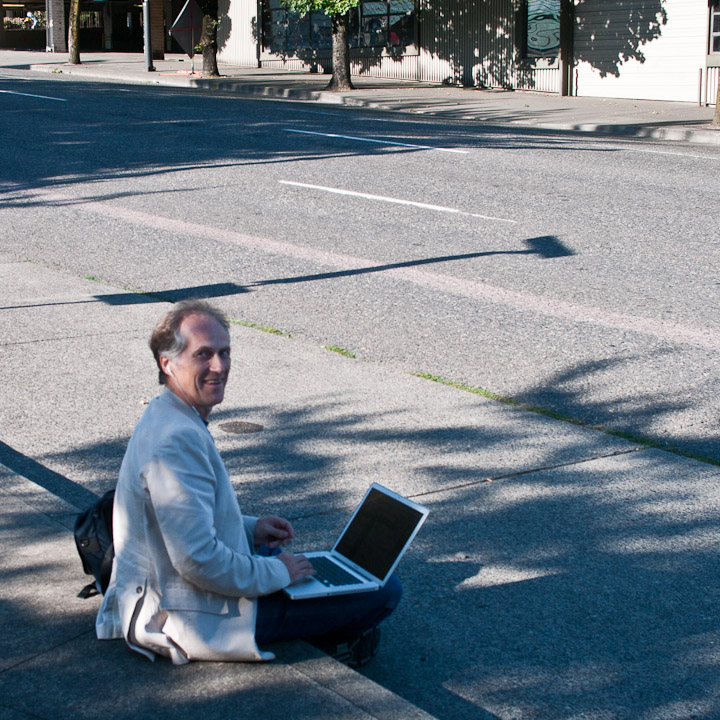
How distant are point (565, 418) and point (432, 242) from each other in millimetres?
4551

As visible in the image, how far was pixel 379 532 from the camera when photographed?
138 inches

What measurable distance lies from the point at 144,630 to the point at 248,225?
26.0 ft

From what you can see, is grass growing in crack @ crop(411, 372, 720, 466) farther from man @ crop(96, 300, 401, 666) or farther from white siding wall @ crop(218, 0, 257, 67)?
white siding wall @ crop(218, 0, 257, 67)

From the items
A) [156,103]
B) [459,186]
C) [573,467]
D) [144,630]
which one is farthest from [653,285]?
[156,103]

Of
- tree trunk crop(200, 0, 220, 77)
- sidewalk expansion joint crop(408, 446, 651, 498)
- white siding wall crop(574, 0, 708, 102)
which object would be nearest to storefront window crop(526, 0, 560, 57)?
white siding wall crop(574, 0, 708, 102)

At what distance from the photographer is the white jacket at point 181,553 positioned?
2902 mm

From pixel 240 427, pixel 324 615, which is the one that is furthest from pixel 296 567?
pixel 240 427

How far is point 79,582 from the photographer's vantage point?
3.60 m

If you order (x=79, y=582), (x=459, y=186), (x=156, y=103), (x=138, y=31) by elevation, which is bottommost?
(x=79, y=582)

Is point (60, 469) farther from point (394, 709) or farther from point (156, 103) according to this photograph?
point (156, 103)

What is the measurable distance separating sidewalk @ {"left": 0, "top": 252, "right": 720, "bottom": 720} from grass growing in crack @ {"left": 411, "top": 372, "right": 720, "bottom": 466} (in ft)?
0.28

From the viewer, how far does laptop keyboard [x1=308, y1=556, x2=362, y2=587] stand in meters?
3.31

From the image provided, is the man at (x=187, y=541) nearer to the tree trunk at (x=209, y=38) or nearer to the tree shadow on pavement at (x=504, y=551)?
the tree shadow on pavement at (x=504, y=551)

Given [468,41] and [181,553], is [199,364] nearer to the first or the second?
[181,553]
